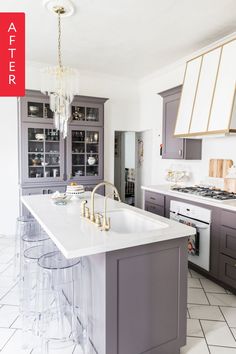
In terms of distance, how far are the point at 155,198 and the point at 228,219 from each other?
1340mm

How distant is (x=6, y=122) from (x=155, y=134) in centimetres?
261

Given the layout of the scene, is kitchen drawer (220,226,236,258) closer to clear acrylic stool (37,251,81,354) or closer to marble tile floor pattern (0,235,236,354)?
marble tile floor pattern (0,235,236,354)

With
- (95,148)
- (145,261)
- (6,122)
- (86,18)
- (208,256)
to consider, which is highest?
(86,18)

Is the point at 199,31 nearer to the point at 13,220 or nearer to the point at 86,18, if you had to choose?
the point at 86,18

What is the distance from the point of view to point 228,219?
273 centimetres

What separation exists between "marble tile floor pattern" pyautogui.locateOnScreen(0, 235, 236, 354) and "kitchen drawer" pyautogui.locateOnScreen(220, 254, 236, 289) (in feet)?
0.52

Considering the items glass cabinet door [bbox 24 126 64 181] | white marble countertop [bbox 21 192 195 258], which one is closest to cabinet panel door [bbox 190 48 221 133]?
white marble countertop [bbox 21 192 195 258]

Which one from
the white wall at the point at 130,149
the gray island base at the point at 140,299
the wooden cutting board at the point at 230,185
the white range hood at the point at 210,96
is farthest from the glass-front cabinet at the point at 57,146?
the gray island base at the point at 140,299

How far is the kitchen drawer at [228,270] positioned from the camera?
271cm

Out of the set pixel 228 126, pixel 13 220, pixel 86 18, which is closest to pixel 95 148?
pixel 13 220

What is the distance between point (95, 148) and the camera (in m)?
4.79

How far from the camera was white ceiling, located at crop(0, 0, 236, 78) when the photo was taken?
9.11 feet

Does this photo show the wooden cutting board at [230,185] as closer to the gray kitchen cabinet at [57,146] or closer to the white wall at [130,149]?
the gray kitchen cabinet at [57,146]

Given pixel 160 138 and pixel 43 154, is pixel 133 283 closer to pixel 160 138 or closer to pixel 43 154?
pixel 43 154
